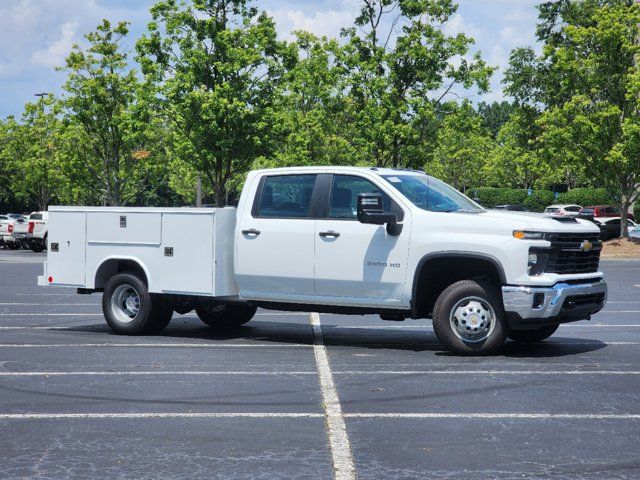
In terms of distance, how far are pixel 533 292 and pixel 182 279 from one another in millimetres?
4309

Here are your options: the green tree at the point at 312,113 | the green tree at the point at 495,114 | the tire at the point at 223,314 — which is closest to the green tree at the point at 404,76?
the green tree at the point at 312,113

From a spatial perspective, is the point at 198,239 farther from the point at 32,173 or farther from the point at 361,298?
the point at 32,173

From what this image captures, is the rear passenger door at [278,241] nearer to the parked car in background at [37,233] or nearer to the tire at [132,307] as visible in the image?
the tire at [132,307]

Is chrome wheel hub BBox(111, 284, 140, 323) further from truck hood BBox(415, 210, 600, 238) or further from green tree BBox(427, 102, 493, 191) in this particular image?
green tree BBox(427, 102, 493, 191)

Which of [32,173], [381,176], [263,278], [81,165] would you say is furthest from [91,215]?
[32,173]

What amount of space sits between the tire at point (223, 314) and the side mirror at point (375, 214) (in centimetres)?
327

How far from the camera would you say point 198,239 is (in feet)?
39.3

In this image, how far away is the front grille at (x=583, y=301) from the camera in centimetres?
1035

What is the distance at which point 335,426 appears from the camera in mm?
7000

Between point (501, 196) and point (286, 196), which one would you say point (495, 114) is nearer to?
point (501, 196)

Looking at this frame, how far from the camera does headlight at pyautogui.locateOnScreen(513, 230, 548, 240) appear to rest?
1023 cm

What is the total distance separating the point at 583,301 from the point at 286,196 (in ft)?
11.7

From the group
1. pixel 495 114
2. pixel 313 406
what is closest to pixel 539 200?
pixel 313 406

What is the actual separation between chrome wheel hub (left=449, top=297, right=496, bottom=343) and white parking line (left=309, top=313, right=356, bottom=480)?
1463 mm
